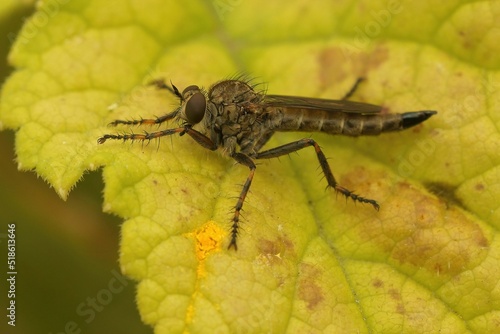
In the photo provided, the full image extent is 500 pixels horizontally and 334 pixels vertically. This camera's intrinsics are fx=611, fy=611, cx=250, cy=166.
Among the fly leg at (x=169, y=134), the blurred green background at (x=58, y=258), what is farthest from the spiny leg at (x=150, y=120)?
A: the blurred green background at (x=58, y=258)

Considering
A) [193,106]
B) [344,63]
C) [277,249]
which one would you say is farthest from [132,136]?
[344,63]

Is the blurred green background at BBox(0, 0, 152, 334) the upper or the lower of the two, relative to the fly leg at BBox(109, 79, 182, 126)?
lower

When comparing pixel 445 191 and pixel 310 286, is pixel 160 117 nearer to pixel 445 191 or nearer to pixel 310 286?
pixel 310 286

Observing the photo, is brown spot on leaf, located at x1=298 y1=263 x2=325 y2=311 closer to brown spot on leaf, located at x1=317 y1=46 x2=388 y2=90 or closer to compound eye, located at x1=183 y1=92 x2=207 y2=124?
compound eye, located at x1=183 y1=92 x2=207 y2=124

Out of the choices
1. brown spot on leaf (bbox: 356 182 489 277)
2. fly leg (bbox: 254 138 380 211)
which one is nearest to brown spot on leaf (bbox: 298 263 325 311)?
brown spot on leaf (bbox: 356 182 489 277)

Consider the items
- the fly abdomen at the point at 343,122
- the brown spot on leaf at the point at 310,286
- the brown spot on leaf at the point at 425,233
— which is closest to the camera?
the brown spot on leaf at the point at 310,286

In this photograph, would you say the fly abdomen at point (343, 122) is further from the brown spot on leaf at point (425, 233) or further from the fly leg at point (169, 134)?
the fly leg at point (169, 134)

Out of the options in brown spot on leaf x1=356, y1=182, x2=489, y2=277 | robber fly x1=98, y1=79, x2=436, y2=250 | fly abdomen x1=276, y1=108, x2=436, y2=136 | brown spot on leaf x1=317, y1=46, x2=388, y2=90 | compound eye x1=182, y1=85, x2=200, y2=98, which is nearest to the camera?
brown spot on leaf x1=356, y1=182, x2=489, y2=277

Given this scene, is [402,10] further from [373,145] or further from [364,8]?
[373,145]
